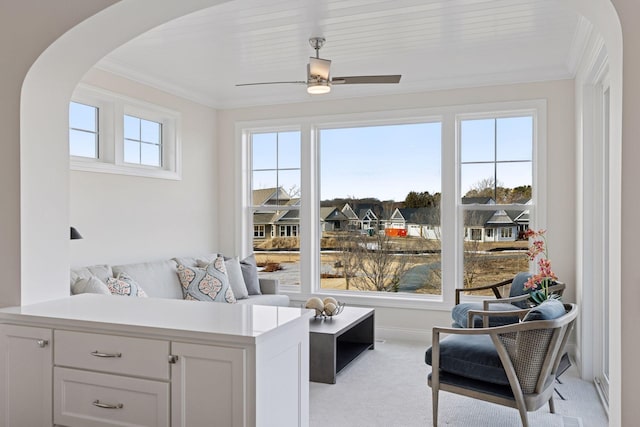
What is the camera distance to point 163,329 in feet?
6.75

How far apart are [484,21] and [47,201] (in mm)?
2952

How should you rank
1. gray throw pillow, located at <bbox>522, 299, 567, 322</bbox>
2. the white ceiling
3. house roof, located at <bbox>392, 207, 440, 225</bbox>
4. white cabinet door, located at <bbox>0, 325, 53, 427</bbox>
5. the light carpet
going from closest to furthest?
white cabinet door, located at <bbox>0, 325, 53, 427</bbox> → gray throw pillow, located at <bbox>522, 299, 567, 322</bbox> → the light carpet → the white ceiling → house roof, located at <bbox>392, 207, 440, 225</bbox>

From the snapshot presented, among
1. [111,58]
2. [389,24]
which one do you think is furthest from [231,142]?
[389,24]

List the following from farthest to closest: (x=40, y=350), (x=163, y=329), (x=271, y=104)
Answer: (x=271, y=104)
(x=40, y=350)
(x=163, y=329)

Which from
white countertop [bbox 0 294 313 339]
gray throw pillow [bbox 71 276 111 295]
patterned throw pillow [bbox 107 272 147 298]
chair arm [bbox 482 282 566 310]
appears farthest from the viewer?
chair arm [bbox 482 282 566 310]

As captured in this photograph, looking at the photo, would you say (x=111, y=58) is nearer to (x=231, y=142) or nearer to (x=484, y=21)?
(x=231, y=142)

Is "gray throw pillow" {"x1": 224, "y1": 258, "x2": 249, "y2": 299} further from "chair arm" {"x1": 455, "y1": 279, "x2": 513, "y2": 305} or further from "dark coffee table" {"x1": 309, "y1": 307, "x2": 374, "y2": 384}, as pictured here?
"chair arm" {"x1": 455, "y1": 279, "x2": 513, "y2": 305}

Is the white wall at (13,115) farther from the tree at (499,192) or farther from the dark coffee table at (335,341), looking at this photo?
the tree at (499,192)

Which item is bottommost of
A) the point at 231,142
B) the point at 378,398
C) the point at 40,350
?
the point at 378,398

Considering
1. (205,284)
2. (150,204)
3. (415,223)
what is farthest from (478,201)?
(150,204)

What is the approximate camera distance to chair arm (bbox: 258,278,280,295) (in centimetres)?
558

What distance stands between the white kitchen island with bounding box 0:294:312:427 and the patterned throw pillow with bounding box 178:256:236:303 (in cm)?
239

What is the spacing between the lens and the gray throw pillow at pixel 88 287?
11.6 feet

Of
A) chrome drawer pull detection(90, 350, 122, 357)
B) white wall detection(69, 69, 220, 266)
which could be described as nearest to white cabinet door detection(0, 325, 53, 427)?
chrome drawer pull detection(90, 350, 122, 357)
